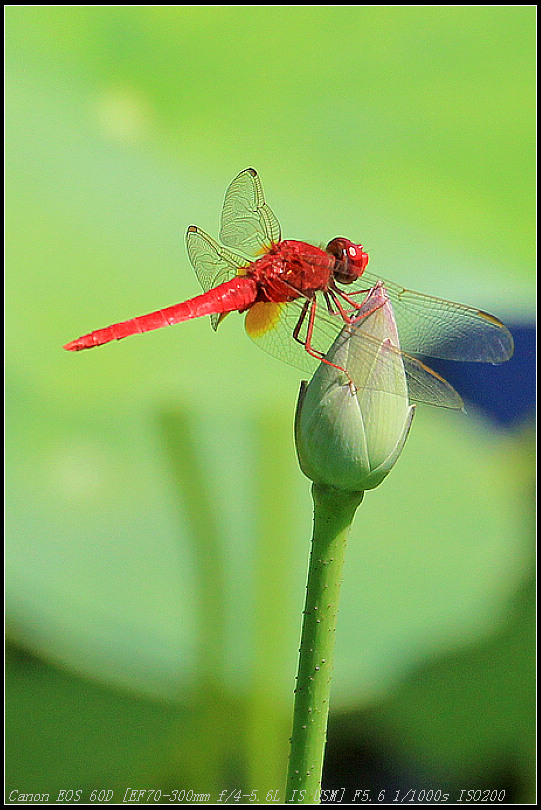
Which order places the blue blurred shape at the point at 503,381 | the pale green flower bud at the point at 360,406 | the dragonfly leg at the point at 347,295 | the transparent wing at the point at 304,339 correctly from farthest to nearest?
the blue blurred shape at the point at 503,381 < the dragonfly leg at the point at 347,295 < the transparent wing at the point at 304,339 < the pale green flower bud at the point at 360,406

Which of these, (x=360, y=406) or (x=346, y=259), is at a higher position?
(x=346, y=259)

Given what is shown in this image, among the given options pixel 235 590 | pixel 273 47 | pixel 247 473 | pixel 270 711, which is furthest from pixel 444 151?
pixel 270 711

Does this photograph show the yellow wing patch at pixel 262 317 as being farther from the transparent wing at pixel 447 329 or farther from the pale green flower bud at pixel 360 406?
the pale green flower bud at pixel 360 406

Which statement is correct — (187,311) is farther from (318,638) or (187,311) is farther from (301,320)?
(318,638)

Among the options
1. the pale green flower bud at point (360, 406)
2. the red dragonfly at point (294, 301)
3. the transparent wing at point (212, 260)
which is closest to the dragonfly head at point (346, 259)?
the red dragonfly at point (294, 301)

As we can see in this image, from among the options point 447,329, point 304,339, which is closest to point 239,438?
point 304,339

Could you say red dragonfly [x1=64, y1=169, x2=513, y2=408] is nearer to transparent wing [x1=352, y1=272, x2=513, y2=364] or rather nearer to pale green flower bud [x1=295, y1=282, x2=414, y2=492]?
transparent wing [x1=352, y1=272, x2=513, y2=364]
